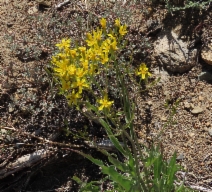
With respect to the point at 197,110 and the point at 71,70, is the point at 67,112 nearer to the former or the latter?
the point at 197,110

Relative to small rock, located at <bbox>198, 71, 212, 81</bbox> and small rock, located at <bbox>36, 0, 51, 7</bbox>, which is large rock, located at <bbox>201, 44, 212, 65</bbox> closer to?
small rock, located at <bbox>198, 71, 212, 81</bbox>

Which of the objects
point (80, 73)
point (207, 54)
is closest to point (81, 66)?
point (80, 73)

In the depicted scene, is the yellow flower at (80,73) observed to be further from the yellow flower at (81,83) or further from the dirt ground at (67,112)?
the dirt ground at (67,112)

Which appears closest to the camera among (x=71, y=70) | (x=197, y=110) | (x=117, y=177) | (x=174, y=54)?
(x=71, y=70)

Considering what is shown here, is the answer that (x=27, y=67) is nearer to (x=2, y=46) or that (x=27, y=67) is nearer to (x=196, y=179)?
(x=2, y=46)

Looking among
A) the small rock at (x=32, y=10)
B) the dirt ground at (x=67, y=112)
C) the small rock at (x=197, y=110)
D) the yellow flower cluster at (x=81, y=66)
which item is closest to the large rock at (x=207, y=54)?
the dirt ground at (x=67, y=112)

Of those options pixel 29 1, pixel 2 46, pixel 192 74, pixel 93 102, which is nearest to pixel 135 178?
pixel 93 102
